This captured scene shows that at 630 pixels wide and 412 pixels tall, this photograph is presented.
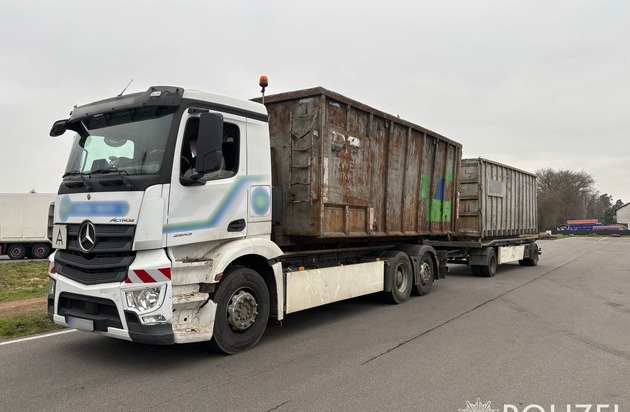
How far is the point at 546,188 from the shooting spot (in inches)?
3324

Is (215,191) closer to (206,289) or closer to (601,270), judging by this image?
(206,289)

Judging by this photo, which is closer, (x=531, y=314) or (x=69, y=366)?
(x=69, y=366)

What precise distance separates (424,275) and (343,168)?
4129 millimetres

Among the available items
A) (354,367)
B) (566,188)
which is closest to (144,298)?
(354,367)

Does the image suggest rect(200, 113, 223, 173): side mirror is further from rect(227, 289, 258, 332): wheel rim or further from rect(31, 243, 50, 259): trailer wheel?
rect(31, 243, 50, 259): trailer wheel

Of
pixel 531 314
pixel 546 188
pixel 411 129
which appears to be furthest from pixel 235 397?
pixel 546 188

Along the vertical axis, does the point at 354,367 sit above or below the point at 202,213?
below

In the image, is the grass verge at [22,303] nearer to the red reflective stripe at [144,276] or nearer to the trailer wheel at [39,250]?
the red reflective stripe at [144,276]

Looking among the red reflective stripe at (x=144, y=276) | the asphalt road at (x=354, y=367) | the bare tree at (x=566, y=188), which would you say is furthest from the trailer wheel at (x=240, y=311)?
the bare tree at (x=566, y=188)

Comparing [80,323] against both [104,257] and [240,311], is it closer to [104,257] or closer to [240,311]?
[104,257]

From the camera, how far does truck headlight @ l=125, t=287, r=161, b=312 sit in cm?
454

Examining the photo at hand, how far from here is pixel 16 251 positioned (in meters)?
22.1

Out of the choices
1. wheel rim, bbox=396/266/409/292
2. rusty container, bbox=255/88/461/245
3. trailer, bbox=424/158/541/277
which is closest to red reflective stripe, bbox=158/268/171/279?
rusty container, bbox=255/88/461/245

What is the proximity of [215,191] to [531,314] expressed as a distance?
6.11m
